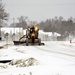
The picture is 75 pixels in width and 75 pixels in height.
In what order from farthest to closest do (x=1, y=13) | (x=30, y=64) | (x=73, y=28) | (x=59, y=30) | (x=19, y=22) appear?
(x=19, y=22) < (x=59, y=30) < (x=73, y=28) < (x=1, y=13) < (x=30, y=64)

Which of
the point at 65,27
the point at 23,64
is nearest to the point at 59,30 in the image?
the point at 65,27

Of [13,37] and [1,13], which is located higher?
[1,13]

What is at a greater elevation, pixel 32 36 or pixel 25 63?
pixel 32 36

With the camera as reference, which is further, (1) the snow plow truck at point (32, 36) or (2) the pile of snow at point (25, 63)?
(1) the snow plow truck at point (32, 36)

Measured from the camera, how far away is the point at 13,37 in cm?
9669

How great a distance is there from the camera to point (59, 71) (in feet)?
36.4

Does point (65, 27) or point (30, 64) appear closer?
point (30, 64)

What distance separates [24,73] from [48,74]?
1249 millimetres

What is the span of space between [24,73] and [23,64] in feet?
11.3

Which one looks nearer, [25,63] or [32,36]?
[25,63]

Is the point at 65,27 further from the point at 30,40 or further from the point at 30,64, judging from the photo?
the point at 30,64

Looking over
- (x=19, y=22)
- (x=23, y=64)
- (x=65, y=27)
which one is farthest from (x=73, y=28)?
(x=23, y=64)

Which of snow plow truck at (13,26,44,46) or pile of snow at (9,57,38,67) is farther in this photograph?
snow plow truck at (13,26,44,46)

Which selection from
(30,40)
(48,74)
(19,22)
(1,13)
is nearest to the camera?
(48,74)
